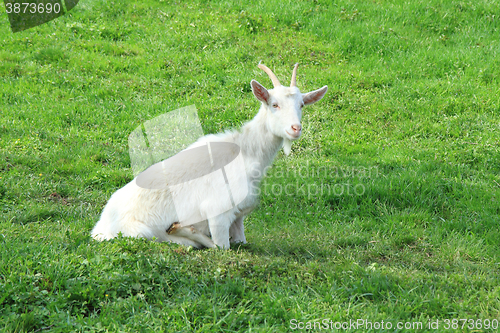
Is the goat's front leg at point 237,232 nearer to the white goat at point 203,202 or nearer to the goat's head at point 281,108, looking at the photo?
the white goat at point 203,202

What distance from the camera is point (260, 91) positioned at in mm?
5344

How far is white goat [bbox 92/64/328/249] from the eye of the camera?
5172 millimetres

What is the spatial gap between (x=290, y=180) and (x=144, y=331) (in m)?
4.50

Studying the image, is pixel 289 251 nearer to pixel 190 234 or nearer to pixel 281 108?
pixel 190 234

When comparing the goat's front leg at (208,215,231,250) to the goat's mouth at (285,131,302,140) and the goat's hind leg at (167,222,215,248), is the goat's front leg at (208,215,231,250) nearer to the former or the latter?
the goat's hind leg at (167,222,215,248)

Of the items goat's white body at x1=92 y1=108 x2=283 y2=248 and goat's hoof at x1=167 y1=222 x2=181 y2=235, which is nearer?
goat's white body at x1=92 y1=108 x2=283 y2=248

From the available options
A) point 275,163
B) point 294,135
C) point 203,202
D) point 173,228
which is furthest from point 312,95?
point 275,163

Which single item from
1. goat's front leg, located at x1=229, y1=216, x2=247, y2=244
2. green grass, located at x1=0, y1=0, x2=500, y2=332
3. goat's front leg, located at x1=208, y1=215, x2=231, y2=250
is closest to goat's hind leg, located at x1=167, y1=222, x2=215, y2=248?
goat's front leg, located at x1=208, y1=215, x2=231, y2=250

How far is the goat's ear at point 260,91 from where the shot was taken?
17.3 ft

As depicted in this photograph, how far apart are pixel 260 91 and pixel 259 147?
67 cm

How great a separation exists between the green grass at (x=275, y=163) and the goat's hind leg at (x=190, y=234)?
1.11 feet

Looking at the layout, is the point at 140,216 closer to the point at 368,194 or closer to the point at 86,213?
the point at 86,213

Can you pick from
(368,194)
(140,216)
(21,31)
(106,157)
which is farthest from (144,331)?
(21,31)

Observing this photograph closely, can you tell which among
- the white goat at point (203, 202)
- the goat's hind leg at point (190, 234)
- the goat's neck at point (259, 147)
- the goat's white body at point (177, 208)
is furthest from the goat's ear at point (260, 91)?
the goat's hind leg at point (190, 234)
